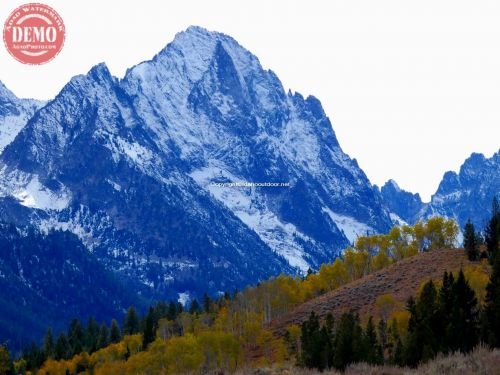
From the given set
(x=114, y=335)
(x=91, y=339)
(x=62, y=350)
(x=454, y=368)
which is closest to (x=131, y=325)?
→ (x=114, y=335)

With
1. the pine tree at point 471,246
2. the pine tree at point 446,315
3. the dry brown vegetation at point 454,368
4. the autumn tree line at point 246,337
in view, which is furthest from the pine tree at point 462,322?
the pine tree at point 471,246

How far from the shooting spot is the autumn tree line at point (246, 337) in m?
88.0

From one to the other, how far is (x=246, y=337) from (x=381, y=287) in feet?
83.1

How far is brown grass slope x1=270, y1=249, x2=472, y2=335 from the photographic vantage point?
135500 mm

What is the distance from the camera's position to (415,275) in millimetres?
141875

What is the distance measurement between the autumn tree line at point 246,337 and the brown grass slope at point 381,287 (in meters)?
5.61

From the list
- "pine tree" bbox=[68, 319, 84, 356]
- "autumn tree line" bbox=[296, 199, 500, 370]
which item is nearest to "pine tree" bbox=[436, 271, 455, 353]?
"autumn tree line" bbox=[296, 199, 500, 370]

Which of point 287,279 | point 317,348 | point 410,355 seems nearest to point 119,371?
point 287,279

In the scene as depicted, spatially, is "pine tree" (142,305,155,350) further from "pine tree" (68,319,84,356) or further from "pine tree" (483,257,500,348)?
"pine tree" (483,257,500,348)

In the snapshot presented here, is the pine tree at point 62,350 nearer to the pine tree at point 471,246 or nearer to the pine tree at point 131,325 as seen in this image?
the pine tree at point 131,325

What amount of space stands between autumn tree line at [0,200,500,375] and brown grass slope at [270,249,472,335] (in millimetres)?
5607

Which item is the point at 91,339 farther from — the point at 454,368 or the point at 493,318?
the point at 454,368

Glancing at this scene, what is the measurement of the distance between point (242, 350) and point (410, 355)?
6622 centimetres

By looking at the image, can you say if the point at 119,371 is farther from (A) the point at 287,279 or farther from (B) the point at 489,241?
(B) the point at 489,241
